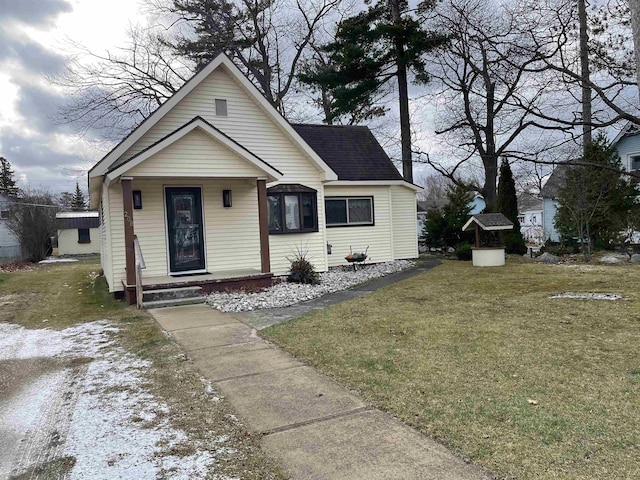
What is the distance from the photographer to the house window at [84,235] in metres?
33.4

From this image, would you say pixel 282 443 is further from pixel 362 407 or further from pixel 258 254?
pixel 258 254

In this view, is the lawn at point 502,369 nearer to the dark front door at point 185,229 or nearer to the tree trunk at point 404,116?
the dark front door at point 185,229

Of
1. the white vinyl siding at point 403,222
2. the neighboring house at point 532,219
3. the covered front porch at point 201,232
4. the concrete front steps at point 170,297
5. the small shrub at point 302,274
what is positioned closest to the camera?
the concrete front steps at point 170,297

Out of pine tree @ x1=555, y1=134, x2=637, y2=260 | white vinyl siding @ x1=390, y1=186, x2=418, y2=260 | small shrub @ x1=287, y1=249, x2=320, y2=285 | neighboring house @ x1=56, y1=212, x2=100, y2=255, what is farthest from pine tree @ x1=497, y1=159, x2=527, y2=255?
neighboring house @ x1=56, y1=212, x2=100, y2=255

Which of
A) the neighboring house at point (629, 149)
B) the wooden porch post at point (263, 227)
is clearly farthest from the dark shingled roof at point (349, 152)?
the neighboring house at point (629, 149)

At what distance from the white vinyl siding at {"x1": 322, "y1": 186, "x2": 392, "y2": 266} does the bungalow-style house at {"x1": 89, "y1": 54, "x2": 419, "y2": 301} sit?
0.03 metres

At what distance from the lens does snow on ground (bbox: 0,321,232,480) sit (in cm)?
294

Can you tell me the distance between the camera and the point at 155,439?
3297 mm

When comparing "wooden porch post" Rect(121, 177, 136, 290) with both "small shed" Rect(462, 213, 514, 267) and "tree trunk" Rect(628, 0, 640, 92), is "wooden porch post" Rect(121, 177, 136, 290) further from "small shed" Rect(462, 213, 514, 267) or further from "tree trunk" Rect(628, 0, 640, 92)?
"small shed" Rect(462, 213, 514, 267)

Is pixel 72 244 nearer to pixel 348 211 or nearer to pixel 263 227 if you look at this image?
pixel 348 211

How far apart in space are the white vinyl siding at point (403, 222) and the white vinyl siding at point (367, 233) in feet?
3.18

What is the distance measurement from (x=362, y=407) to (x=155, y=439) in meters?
1.64

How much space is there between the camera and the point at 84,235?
3356cm

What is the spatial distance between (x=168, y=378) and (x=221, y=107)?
8.65 m
